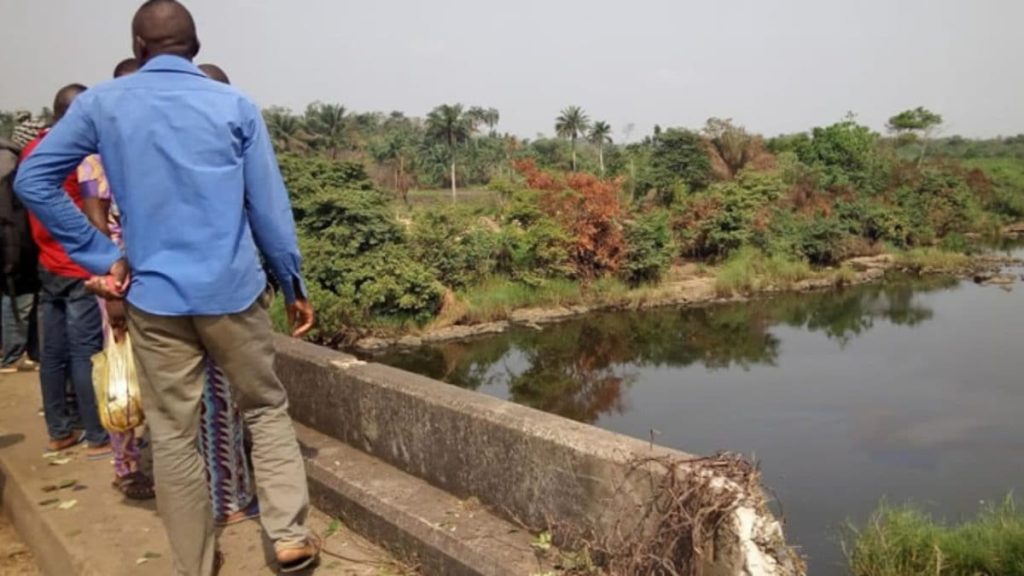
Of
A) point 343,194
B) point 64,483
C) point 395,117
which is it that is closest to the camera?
point 64,483

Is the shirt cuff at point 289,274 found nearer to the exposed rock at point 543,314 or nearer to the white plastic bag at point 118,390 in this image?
the white plastic bag at point 118,390

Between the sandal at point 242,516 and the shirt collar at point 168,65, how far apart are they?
135 centimetres

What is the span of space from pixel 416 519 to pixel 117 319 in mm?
1089

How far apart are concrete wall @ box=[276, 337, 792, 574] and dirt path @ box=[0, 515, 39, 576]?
3.39 feet

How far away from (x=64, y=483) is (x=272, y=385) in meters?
1.45

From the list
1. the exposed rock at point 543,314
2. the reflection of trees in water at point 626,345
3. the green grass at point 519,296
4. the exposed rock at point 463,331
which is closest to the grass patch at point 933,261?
the reflection of trees in water at point 626,345

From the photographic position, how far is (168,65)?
195 centimetres

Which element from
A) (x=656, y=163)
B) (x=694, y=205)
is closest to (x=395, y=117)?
(x=656, y=163)

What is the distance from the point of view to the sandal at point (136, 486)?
9.17 feet

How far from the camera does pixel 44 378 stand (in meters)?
3.28

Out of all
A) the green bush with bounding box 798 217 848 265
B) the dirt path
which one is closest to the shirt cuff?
the dirt path

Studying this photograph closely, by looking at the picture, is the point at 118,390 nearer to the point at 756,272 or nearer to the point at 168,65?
the point at 168,65

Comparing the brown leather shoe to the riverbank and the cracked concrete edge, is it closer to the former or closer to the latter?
the cracked concrete edge

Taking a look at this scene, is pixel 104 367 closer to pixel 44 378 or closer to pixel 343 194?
pixel 44 378
